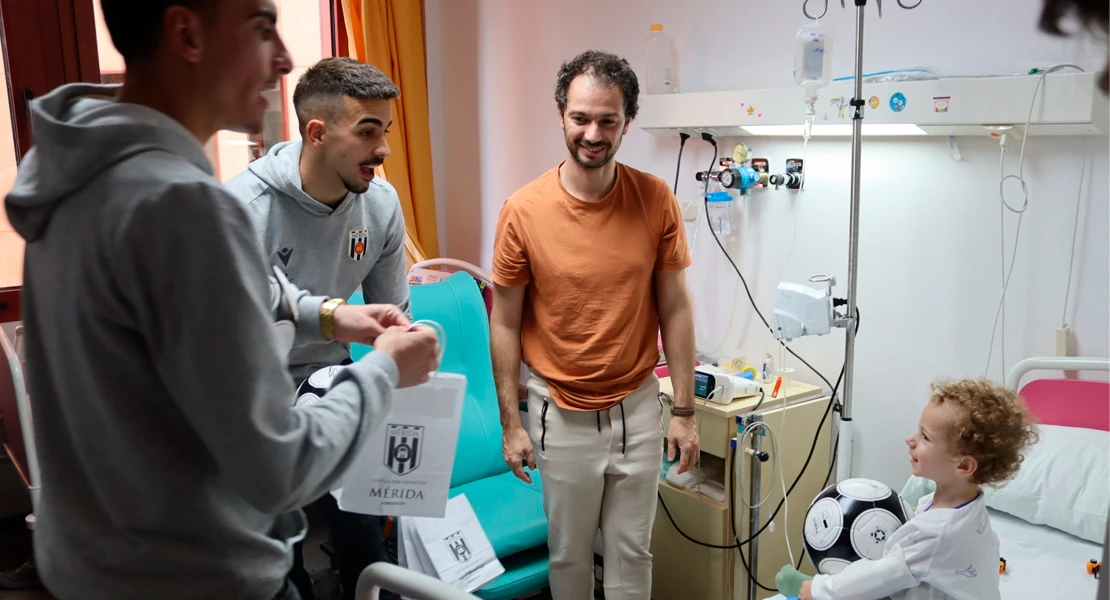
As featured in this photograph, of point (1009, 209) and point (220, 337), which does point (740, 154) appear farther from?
point (220, 337)

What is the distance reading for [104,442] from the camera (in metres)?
0.82

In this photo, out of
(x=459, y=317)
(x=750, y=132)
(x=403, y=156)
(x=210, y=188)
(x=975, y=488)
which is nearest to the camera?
(x=210, y=188)

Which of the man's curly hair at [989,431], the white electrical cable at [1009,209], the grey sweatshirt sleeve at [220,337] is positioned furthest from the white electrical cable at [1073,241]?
the grey sweatshirt sleeve at [220,337]

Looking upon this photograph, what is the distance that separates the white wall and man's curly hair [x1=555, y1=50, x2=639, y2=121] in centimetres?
76

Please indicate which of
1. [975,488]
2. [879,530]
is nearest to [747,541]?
[879,530]

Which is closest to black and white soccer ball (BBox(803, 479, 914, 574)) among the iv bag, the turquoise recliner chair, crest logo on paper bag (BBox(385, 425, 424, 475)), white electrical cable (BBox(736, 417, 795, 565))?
white electrical cable (BBox(736, 417, 795, 565))

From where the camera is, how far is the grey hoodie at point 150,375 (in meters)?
0.78

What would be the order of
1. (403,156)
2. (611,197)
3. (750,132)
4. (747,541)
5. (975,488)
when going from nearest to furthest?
(975,488)
(611,197)
(747,541)
(750,132)
(403,156)

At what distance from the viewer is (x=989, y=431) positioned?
1668mm

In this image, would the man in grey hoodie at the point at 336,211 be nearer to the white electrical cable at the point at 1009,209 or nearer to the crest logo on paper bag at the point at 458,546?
the crest logo on paper bag at the point at 458,546

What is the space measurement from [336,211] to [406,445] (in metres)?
0.68

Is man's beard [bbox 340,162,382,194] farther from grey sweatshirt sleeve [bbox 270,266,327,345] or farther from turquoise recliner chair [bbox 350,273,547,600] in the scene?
turquoise recliner chair [bbox 350,273,547,600]

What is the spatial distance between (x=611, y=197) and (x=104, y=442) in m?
1.41

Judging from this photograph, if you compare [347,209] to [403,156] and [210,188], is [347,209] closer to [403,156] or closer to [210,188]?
[210,188]
